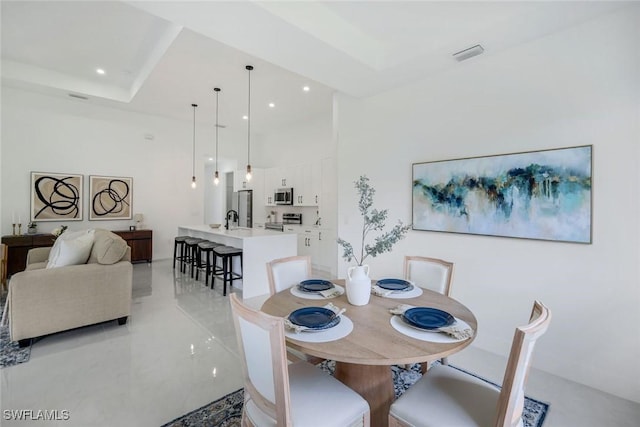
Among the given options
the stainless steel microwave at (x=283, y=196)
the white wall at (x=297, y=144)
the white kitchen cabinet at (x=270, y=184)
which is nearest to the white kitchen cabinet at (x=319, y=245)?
the stainless steel microwave at (x=283, y=196)

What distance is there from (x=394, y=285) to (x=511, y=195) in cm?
147

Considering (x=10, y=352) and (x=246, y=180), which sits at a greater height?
(x=246, y=180)

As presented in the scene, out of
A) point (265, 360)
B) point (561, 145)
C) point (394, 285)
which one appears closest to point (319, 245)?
point (394, 285)

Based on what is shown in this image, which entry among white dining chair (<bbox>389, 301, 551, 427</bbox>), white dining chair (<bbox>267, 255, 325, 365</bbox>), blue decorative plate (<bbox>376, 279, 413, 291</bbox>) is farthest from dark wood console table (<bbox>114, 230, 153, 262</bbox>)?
white dining chair (<bbox>389, 301, 551, 427</bbox>)

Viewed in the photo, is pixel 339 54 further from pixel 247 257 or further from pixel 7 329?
pixel 7 329

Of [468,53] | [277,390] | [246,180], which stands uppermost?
[468,53]

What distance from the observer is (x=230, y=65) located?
3.97 meters

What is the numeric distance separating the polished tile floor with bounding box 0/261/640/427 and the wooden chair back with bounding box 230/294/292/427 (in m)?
1.06

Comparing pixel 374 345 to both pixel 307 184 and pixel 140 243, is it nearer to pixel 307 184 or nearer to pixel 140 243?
pixel 307 184

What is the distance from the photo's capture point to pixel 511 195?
2.57 m

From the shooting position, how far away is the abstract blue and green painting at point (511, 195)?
7.41 ft

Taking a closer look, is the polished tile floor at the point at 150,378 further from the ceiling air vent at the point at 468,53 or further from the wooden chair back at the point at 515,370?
the ceiling air vent at the point at 468,53

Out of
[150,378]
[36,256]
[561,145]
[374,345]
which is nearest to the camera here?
[374,345]

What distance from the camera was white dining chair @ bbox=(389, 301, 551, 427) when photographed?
1.09 m
